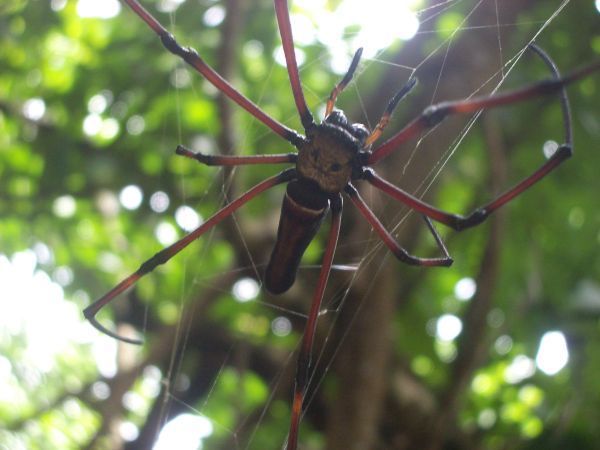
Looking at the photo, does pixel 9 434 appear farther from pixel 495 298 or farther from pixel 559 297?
pixel 559 297

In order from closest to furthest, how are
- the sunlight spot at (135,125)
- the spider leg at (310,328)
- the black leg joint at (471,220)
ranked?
the black leg joint at (471,220) < the spider leg at (310,328) < the sunlight spot at (135,125)

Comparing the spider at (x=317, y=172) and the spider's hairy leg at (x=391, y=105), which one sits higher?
the spider's hairy leg at (x=391, y=105)

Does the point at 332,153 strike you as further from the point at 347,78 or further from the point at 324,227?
the point at 324,227

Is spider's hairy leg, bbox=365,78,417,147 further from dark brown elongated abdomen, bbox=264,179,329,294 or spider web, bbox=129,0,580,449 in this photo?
spider web, bbox=129,0,580,449

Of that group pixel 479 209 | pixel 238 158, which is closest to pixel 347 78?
pixel 238 158

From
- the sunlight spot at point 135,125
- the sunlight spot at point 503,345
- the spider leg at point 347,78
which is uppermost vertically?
the sunlight spot at point 503,345

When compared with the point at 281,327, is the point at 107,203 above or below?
below

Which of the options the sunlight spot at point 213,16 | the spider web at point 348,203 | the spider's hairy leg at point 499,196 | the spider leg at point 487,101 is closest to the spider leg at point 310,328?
the spider's hairy leg at point 499,196

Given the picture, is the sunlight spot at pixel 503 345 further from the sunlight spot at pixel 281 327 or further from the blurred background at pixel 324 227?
the sunlight spot at pixel 281 327
